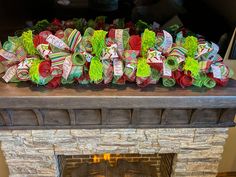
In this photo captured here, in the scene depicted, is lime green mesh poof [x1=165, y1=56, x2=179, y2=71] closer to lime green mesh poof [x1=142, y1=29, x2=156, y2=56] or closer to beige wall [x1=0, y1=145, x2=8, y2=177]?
lime green mesh poof [x1=142, y1=29, x2=156, y2=56]

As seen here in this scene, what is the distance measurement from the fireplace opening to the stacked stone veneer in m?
0.22

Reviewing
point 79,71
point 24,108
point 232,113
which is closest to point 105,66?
point 79,71

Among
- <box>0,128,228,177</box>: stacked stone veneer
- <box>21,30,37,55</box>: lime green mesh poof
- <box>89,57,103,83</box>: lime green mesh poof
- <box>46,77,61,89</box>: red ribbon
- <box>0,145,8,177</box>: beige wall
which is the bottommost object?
<box>0,145,8,177</box>: beige wall

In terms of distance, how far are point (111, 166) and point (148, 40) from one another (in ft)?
2.48

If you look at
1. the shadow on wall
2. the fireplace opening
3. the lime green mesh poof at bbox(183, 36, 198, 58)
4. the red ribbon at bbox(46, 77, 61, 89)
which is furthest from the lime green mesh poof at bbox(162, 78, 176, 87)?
the shadow on wall

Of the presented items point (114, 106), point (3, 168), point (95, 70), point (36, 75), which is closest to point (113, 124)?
point (114, 106)

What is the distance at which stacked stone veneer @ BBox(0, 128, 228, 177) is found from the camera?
0.99 m

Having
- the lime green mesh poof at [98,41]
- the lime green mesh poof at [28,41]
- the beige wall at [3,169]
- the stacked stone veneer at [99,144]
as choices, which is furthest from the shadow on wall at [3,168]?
the lime green mesh poof at [98,41]

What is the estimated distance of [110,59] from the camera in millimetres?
901

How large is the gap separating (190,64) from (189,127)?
0.27 meters

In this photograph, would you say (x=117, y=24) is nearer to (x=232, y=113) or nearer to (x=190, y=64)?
(x=190, y=64)

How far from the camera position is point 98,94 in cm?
88

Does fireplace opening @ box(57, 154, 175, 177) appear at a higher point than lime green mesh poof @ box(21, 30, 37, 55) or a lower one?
lower

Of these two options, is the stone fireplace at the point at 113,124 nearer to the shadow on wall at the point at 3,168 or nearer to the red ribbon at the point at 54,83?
the red ribbon at the point at 54,83
